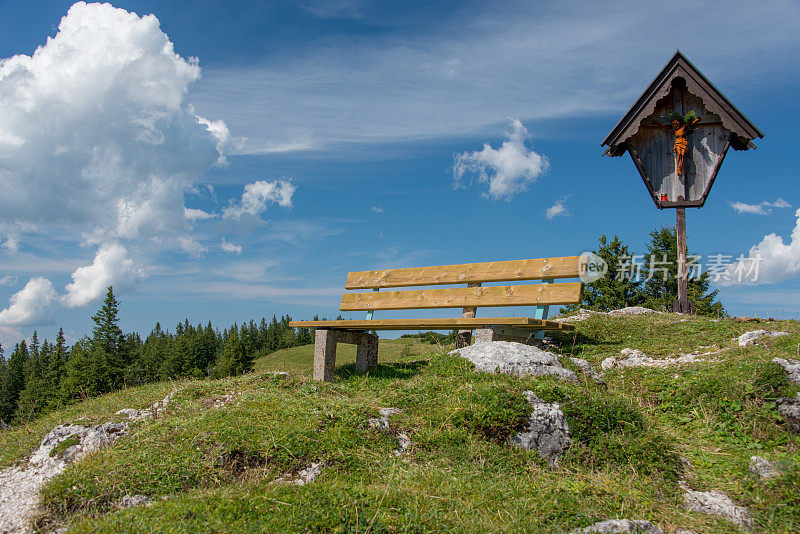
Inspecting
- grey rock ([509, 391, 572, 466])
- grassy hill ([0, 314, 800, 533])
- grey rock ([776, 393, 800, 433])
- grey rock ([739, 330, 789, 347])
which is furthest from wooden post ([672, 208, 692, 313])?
grey rock ([509, 391, 572, 466])

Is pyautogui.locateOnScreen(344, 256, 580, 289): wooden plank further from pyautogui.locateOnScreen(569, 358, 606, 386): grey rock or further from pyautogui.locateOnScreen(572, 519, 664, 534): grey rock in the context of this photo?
pyautogui.locateOnScreen(572, 519, 664, 534): grey rock

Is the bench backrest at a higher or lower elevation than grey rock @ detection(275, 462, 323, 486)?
higher

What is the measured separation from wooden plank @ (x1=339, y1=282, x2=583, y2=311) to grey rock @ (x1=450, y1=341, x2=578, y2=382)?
945 mm

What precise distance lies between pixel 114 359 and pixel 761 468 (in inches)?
1773

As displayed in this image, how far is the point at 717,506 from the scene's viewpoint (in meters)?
4.85

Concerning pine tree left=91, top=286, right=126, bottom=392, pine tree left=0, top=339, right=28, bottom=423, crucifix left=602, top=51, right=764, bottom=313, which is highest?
crucifix left=602, top=51, right=764, bottom=313

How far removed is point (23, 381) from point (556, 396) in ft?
264

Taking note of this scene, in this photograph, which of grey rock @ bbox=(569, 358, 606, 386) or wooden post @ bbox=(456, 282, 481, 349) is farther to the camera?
wooden post @ bbox=(456, 282, 481, 349)

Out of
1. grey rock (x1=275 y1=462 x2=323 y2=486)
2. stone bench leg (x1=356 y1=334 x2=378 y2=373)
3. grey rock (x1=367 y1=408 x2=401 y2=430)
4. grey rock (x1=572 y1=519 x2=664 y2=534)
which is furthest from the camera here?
stone bench leg (x1=356 y1=334 x2=378 y2=373)

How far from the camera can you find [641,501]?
4.61 m

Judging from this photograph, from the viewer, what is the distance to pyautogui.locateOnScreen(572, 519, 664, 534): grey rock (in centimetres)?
388

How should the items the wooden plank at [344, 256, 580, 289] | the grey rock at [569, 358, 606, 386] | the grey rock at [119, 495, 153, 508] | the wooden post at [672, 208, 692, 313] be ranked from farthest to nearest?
1. the wooden post at [672, 208, 692, 313]
2. the wooden plank at [344, 256, 580, 289]
3. the grey rock at [569, 358, 606, 386]
4. the grey rock at [119, 495, 153, 508]

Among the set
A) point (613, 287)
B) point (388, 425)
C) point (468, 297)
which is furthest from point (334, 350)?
point (613, 287)

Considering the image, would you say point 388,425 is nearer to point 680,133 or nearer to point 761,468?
point 761,468
